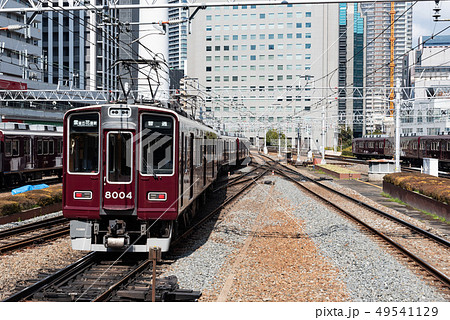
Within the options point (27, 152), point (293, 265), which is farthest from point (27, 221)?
point (27, 152)

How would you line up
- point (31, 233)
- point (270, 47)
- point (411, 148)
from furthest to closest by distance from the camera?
point (270, 47) → point (411, 148) → point (31, 233)

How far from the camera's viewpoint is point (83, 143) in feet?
27.0


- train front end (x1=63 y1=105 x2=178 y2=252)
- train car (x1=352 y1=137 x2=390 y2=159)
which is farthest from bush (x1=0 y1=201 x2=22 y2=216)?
train car (x1=352 y1=137 x2=390 y2=159)

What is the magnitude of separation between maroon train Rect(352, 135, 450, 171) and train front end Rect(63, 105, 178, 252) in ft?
93.0

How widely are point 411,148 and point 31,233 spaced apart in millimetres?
35099

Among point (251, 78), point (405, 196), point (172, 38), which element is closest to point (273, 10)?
point (251, 78)

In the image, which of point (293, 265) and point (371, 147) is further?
point (371, 147)

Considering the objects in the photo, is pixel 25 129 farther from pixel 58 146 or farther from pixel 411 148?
pixel 411 148

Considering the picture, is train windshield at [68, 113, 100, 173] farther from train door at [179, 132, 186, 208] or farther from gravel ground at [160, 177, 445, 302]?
gravel ground at [160, 177, 445, 302]

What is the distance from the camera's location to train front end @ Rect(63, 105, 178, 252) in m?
8.08

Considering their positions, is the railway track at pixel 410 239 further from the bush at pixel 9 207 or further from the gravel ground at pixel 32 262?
the bush at pixel 9 207

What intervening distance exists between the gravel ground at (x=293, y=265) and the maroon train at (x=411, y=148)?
75.1 ft

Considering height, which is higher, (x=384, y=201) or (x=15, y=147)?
(x=15, y=147)

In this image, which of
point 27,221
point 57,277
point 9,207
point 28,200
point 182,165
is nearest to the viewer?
point 57,277
